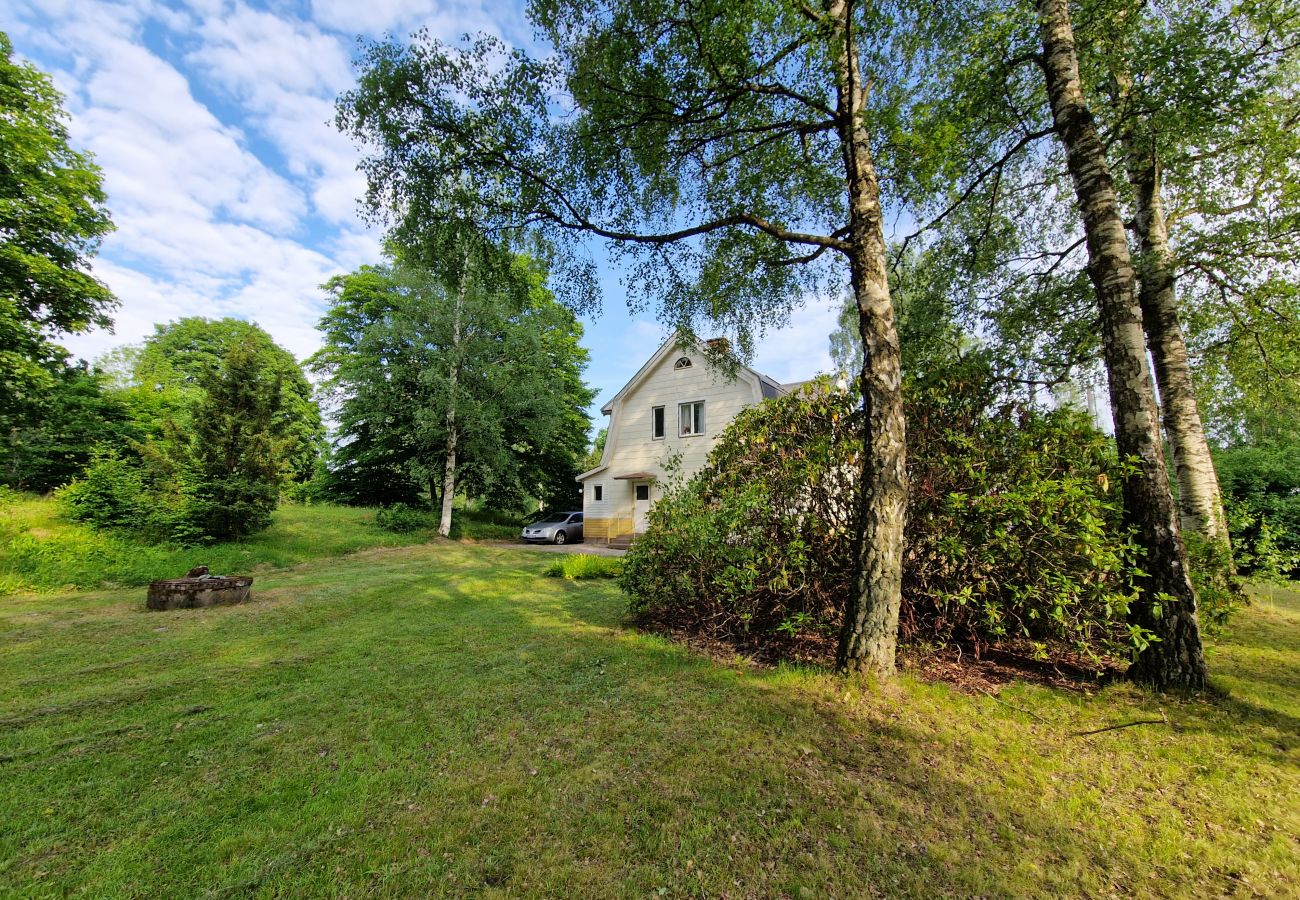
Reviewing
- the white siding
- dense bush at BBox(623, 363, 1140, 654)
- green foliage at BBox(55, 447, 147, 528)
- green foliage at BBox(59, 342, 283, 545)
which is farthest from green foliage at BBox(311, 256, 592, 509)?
dense bush at BBox(623, 363, 1140, 654)

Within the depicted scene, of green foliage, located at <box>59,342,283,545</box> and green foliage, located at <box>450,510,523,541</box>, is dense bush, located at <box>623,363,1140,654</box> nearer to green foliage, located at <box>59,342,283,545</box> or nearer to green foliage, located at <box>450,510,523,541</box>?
green foliage, located at <box>59,342,283,545</box>

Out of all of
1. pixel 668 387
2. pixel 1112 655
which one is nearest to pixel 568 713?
pixel 1112 655

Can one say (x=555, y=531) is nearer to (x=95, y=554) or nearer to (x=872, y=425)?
(x=95, y=554)

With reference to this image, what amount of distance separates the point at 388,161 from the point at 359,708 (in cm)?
542

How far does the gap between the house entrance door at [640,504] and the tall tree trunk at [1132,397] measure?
1430cm

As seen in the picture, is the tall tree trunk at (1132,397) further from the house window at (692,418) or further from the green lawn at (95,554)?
the green lawn at (95,554)

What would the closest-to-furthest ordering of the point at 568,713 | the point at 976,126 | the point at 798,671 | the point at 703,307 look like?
1. the point at 568,713
2. the point at 798,671
3. the point at 976,126
4. the point at 703,307

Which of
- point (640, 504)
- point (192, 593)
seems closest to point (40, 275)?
point (192, 593)

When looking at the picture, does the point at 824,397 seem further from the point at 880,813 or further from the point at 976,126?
the point at 976,126

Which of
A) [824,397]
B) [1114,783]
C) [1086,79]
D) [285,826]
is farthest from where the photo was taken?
[1086,79]

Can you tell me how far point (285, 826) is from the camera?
214cm

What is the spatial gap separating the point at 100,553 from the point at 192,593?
162 inches

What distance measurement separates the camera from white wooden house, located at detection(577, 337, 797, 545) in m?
16.2

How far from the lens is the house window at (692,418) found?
1656cm
